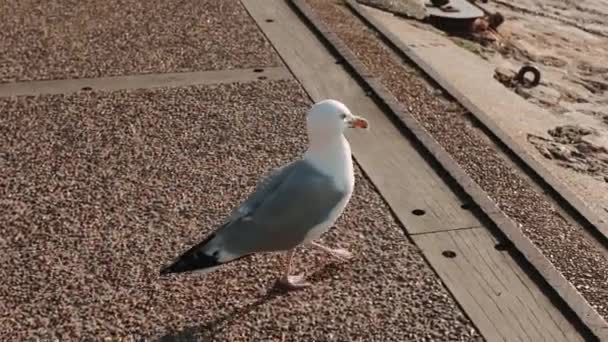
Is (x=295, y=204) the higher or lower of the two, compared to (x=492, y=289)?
higher

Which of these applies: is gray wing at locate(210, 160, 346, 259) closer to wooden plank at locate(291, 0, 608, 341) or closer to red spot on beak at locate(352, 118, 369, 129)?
red spot on beak at locate(352, 118, 369, 129)

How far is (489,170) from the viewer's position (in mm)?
5504

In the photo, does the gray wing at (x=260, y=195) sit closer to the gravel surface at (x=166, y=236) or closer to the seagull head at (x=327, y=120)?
the seagull head at (x=327, y=120)

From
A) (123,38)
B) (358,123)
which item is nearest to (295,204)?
(358,123)

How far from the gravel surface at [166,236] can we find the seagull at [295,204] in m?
0.34

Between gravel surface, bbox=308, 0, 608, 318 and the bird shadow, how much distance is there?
1.29 meters

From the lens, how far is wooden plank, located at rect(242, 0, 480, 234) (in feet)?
16.2

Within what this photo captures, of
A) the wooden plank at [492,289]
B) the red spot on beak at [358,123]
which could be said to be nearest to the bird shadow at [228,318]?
the wooden plank at [492,289]

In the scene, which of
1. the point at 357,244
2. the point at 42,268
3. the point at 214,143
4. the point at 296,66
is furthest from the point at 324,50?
the point at 42,268

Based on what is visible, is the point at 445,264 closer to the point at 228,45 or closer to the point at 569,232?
the point at 569,232

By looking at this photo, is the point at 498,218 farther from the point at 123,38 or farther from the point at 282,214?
the point at 123,38

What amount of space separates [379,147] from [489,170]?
2.54ft

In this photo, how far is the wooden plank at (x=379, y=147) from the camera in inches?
194

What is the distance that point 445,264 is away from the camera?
14.7 feet
